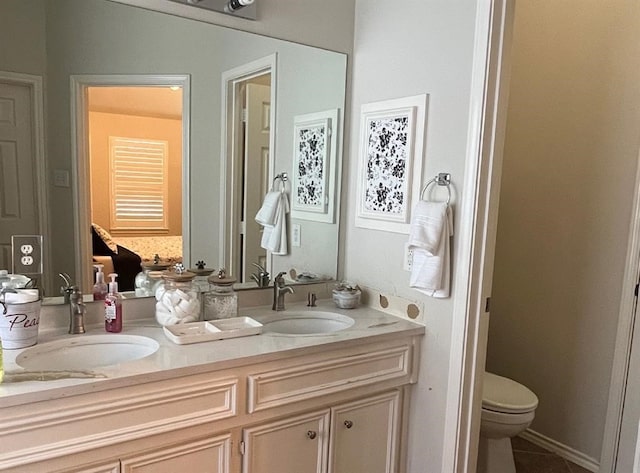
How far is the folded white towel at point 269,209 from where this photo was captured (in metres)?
2.28

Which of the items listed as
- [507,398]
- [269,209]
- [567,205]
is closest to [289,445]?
[269,209]

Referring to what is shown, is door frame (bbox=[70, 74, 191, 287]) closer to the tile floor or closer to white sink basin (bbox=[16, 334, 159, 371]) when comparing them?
white sink basin (bbox=[16, 334, 159, 371])

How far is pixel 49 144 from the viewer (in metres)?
1.75

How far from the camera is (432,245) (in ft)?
6.05

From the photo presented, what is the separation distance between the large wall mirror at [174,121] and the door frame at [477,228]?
717 millimetres

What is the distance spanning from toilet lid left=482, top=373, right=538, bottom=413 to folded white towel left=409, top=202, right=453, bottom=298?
0.70 m

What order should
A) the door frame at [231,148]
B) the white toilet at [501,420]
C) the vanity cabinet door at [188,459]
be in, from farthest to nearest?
the white toilet at [501,420], the door frame at [231,148], the vanity cabinet door at [188,459]

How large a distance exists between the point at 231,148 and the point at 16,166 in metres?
0.80

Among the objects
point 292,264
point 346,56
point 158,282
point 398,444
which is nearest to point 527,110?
point 346,56

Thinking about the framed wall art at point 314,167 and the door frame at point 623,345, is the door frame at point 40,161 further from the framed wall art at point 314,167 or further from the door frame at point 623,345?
the door frame at point 623,345

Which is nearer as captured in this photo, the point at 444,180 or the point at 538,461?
the point at 444,180

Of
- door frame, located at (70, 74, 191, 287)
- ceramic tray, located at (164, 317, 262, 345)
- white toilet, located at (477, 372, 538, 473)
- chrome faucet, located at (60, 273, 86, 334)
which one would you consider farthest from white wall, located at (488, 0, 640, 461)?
chrome faucet, located at (60, 273, 86, 334)

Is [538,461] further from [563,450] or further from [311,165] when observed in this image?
[311,165]

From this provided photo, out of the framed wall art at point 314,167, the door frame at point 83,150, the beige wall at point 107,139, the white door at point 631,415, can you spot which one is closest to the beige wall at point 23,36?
the door frame at point 83,150
